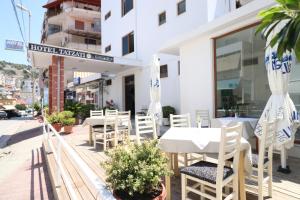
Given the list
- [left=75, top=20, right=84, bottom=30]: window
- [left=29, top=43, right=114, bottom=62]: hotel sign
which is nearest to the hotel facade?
[left=29, top=43, right=114, bottom=62]: hotel sign

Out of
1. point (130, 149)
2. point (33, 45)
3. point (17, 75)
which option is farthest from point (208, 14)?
point (17, 75)

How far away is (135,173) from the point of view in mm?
1910

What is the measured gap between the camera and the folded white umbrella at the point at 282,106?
3.99 m

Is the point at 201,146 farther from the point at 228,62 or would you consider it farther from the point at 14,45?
the point at 14,45

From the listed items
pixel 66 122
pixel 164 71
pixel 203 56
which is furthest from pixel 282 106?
pixel 164 71

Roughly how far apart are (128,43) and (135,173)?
14375 mm

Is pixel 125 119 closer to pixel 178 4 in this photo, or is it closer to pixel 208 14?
pixel 208 14

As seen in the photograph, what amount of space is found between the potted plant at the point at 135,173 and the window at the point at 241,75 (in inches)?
194

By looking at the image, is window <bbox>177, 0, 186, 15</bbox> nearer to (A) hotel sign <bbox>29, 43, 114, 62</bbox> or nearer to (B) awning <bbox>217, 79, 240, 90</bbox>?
(A) hotel sign <bbox>29, 43, 114, 62</bbox>

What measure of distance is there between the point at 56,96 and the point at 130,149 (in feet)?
33.3

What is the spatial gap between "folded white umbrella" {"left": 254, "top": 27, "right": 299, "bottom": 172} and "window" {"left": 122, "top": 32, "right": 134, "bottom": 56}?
11670 mm

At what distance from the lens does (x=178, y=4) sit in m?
11.3

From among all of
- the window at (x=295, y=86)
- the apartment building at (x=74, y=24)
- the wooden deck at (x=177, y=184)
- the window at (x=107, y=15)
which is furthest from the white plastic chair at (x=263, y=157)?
the apartment building at (x=74, y=24)

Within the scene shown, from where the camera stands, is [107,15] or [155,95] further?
[107,15]
